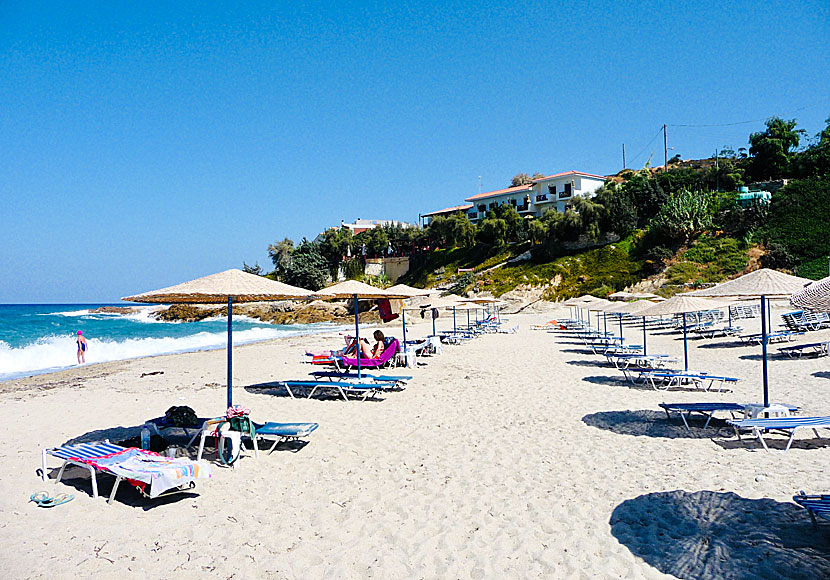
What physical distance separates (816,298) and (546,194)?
57.6 meters

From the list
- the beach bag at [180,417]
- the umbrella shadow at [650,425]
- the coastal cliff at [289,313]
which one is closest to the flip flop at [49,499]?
the beach bag at [180,417]

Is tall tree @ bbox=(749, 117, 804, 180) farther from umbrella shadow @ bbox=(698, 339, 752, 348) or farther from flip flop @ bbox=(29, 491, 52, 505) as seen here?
flip flop @ bbox=(29, 491, 52, 505)

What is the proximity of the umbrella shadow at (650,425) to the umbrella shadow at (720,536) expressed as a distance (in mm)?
2249

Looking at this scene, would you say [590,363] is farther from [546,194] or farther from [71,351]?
[546,194]

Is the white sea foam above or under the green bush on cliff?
under

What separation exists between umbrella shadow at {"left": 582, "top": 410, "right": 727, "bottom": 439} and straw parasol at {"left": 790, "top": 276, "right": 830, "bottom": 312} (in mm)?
3221

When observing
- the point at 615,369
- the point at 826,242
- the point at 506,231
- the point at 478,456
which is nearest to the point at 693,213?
the point at 826,242

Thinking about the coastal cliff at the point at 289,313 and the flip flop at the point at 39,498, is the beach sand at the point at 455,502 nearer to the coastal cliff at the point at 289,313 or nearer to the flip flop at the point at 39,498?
the flip flop at the point at 39,498


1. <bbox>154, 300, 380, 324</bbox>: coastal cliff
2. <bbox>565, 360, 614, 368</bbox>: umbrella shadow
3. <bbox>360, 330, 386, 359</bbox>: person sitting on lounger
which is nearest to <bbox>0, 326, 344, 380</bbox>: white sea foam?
<bbox>154, 300, 380, 324</bbox>: coastal cliff

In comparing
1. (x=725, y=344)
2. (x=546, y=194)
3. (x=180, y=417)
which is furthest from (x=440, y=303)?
(x=546, y=194)

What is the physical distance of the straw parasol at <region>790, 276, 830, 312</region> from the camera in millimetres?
4164

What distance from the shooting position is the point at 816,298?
4.32m

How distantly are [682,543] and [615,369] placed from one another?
9.68 metres

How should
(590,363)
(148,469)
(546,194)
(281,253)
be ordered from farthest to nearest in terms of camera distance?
(281,253) → (546,194) → (590,363) → (148,469)
